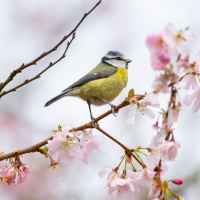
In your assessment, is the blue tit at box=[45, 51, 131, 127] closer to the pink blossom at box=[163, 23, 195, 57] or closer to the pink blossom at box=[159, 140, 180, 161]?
the pink blossom at box=[159, 140, 180, 161]

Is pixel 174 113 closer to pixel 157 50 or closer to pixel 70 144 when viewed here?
pixel 157 50

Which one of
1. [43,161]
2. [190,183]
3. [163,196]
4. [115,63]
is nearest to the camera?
Result: [163,196]

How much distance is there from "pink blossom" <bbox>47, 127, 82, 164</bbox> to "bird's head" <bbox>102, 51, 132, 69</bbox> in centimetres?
Answer: 188

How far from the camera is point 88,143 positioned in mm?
1833

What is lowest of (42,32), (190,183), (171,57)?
(190,183)

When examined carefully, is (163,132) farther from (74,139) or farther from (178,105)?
(74,139)

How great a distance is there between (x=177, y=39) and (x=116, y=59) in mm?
2702

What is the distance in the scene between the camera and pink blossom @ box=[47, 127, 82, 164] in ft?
5.64

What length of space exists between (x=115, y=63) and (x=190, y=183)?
1.61m

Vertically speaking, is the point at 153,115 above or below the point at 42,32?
→ below

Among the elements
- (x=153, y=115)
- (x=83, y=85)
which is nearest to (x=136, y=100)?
(x=153, y=115)

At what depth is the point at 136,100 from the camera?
1632 millimetres

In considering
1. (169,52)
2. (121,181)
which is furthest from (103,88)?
(169,52)

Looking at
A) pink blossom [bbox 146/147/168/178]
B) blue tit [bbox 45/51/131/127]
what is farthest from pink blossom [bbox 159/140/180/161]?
blue tit [bbox 45/51/131/127]
